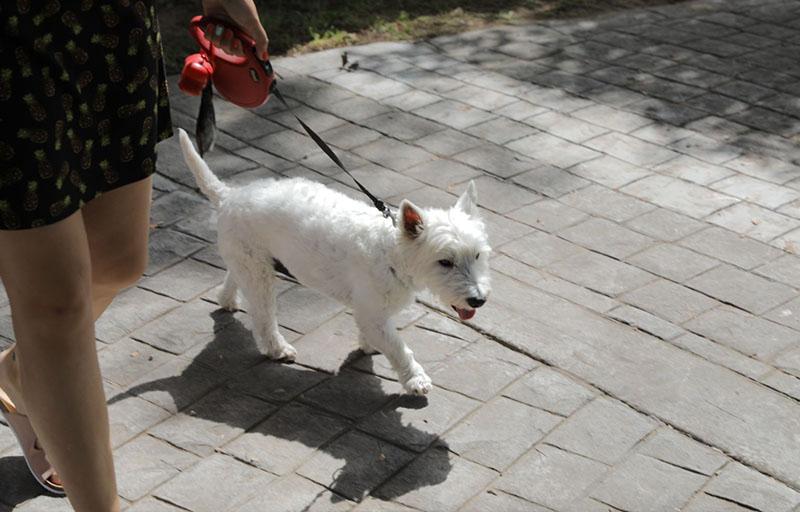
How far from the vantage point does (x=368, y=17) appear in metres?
8.46

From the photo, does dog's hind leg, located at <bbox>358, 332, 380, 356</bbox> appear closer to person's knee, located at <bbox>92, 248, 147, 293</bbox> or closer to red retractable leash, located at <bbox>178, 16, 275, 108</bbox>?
red retractable leash, located at <bbox>178, 16, 275, 108</bbox>

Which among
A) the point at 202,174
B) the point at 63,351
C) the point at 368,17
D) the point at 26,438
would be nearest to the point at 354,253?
the point at 202,174

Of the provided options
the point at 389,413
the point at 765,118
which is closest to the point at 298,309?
the point at 389,413

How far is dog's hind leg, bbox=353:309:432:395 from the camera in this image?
3.85 meters

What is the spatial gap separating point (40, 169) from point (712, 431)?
2616mm

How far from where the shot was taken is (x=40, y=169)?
239 cm

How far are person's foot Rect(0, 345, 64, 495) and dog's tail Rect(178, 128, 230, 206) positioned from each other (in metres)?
1.12

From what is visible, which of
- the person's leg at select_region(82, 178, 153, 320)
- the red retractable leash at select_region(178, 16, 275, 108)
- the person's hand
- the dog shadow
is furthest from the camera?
the red retractable leash at select_region(178, 16, 275, 108)

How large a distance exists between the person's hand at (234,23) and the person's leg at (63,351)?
3.05 feet

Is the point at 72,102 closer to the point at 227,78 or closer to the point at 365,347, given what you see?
the point at 227,78

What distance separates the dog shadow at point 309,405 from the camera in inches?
138

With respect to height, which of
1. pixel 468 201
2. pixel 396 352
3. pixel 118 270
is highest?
pixel 118 270

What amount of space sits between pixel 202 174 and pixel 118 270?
1217 millimetres

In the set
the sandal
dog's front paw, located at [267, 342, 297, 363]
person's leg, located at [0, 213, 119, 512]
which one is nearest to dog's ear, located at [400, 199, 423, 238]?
dog's front paw, located at [267, 342, 297, 363]
